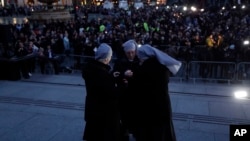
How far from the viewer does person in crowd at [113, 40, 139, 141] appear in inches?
193

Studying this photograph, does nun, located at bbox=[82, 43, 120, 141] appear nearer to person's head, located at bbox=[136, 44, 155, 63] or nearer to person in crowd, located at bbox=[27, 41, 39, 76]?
person's head, located at bbox=[136, 44, 155, 63]

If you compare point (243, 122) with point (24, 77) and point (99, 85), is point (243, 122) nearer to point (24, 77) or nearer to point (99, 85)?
point (99, 85)

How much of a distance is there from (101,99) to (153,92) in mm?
718

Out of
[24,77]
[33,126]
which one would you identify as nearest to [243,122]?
[33,126]

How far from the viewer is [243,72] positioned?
10.9 meters

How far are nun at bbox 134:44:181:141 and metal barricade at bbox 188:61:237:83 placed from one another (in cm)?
668

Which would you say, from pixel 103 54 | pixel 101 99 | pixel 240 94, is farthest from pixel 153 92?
pixel 240 94

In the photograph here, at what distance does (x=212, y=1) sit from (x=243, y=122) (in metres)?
52.3

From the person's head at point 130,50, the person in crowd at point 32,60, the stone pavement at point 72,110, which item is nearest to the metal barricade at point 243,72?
the stone pavement at point 72,110

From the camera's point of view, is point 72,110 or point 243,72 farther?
point 243,72

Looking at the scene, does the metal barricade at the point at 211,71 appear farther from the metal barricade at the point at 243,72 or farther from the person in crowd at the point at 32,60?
the person in crowd at the point at 32,60

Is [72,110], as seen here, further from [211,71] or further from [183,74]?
[211,71]

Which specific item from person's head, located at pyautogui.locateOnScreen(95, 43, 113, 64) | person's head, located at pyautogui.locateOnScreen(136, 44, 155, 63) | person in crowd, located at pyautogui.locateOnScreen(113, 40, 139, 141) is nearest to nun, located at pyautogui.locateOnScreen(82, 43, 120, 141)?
person's head, located at pyautogui.locateOnScreen(95, 43, 113, 64)

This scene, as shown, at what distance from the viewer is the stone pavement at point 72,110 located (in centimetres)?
659
